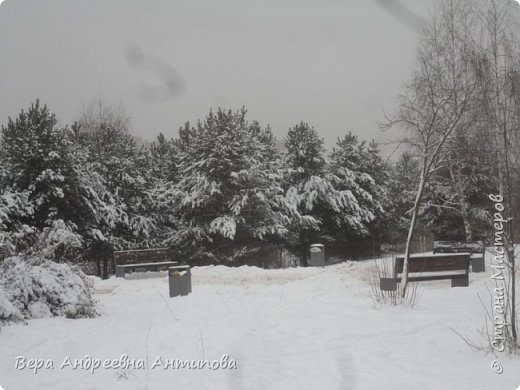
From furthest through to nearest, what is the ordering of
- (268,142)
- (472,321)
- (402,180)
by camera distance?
(402,180), (268,142), (472,321)

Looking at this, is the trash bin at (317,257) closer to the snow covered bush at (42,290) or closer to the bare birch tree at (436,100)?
the bare birch tree at (436,100)

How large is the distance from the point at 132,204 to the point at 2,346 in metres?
15.2

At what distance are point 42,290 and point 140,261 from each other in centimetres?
789

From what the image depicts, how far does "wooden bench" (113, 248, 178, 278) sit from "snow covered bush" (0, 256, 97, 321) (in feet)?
21.1

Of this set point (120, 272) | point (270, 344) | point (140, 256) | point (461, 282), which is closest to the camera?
point (270, 344)

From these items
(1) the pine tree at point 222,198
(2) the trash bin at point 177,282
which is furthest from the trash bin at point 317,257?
(2) the trash bin at point 177,282

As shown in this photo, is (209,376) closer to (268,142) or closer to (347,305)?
(347,305)

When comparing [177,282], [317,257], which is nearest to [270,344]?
[177,282]

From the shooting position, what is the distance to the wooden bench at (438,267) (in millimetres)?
8945

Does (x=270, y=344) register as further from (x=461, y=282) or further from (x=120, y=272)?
(x=120, y=272)

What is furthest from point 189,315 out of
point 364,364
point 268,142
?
point 268,142

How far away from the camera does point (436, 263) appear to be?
913 cm

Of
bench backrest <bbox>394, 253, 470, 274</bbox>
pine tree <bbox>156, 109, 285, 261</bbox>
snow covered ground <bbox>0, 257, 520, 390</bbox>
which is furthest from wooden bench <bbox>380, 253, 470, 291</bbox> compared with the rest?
pine tree <bbox>156, 109, 285, 261</bbox>

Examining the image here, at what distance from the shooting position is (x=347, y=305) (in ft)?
23.7
